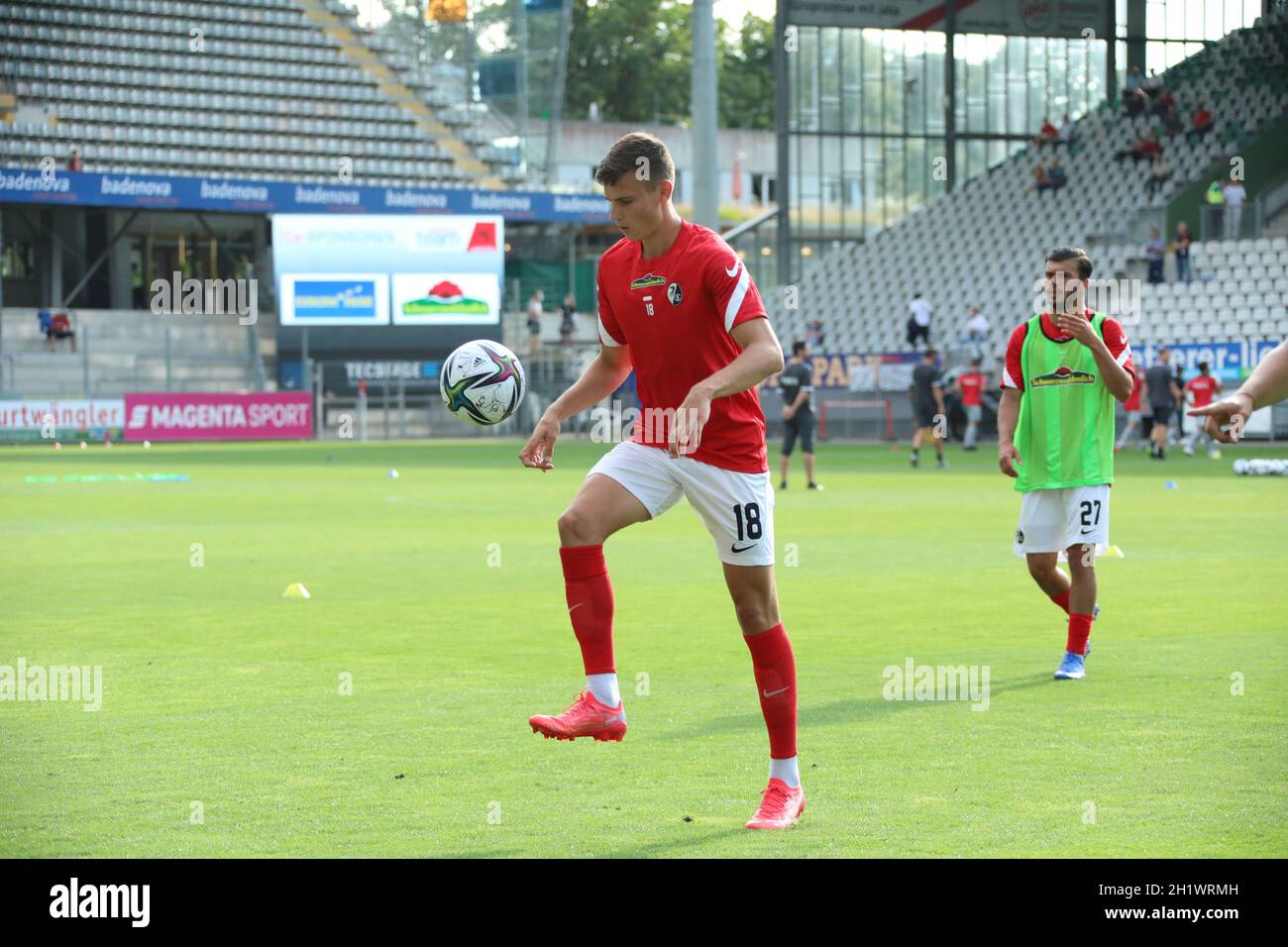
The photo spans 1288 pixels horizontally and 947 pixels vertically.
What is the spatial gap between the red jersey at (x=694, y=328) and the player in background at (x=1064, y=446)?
10.9 feet

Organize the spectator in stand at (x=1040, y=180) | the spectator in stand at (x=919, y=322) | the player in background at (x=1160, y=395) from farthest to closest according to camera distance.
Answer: the spectator in stand at (x=1040, y=180), the spectator in stand at (x=919, y=322), the player in background at (x=1160, y=395)

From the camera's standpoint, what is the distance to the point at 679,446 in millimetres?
6031

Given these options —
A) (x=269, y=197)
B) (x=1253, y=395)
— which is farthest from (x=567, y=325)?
(x=1253, y=395)

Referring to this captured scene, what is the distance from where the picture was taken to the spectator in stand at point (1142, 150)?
4856cm

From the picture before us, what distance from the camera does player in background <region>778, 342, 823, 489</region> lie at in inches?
1030

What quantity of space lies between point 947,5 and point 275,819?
174 feet

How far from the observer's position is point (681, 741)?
758 cm

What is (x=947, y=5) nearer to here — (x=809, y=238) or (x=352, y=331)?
(x=809, y=238)

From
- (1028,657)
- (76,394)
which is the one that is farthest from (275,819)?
(76,394)

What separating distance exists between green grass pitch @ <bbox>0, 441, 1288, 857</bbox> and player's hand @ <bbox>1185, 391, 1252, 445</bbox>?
169 centimetres

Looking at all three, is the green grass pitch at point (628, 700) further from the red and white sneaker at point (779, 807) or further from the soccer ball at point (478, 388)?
the soccer ball at point (478, 388)

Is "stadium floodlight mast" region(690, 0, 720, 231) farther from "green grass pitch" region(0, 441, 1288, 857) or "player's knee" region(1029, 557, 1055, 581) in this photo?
"player's knee" region(1029, 557, 1055, 581)

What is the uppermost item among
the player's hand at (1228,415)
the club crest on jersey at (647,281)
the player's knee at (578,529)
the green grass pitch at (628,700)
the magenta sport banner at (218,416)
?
the club crest on jersey at (647,281)

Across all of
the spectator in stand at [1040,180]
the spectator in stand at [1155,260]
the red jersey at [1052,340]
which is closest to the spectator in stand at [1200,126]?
the spectator in stand at [1040,180]
